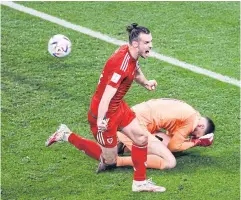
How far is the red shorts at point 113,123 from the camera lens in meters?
10.1

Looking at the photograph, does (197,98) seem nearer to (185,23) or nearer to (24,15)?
(185,23)

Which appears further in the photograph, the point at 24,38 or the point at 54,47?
the point at 24,38

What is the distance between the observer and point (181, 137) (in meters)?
10.8

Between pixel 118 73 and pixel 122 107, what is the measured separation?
0.56m

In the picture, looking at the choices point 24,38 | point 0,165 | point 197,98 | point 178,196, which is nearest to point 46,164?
point 0,165

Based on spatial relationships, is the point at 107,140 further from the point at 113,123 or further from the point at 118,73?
the point at 118,73

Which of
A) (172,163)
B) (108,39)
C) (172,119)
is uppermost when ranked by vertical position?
(108,39)

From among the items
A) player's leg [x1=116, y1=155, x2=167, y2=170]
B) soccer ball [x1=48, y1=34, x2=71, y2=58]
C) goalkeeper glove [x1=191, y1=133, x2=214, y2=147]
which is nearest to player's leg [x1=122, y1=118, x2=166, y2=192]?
player's leg [x1=116, y1=155, x2=167, y2=170]

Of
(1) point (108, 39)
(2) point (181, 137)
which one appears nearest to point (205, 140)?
(2) point (181, 137)

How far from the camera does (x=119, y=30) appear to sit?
1477 centimetres

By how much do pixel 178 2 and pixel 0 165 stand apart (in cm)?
590

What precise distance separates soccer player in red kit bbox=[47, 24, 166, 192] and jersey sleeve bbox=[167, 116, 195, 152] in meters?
0.70

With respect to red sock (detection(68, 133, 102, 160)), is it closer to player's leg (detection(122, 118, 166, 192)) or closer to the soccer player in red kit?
the soccer player in red kit

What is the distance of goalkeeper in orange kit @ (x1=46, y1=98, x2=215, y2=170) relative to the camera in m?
10.8
